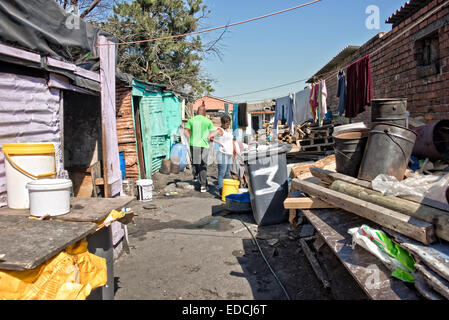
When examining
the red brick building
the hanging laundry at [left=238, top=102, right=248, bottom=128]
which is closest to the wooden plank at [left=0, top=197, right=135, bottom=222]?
the red brick building

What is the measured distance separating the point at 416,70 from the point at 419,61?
180mm

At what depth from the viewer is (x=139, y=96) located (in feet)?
29.6

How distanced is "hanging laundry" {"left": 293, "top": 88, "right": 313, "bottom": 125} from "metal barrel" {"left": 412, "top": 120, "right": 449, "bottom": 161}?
4.96 m

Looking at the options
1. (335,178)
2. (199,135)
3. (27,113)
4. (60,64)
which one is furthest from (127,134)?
(335,178)

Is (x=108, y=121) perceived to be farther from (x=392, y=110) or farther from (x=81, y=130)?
(x=392, y=110)

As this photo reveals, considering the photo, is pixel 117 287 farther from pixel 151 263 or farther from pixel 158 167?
pixel 158 167

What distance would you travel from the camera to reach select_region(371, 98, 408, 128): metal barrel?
4.29m

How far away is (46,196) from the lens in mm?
2240

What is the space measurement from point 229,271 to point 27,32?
135 inches

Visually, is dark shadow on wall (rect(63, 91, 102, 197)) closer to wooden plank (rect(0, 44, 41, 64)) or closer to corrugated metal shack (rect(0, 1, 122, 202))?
corrugated metal shack (rect(0, 1, 122, 202))

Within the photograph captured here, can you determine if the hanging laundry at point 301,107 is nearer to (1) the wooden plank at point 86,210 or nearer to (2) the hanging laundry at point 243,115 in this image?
(2) the hanging laundry at point 243,115

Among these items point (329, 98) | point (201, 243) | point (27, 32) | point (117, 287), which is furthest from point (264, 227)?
point (329, 98)
